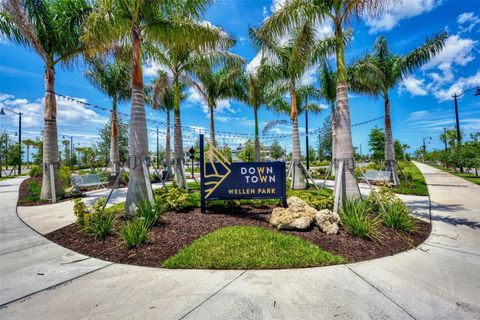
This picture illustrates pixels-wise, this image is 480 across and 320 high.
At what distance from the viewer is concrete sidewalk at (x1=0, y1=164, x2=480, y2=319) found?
2.21 m

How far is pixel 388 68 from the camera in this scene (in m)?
11.8

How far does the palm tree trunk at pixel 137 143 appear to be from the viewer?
5.39 metres

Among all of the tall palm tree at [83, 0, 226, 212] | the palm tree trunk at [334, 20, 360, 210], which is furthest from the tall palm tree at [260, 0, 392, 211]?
the tall palm tree at [83, 0, 226, 212]

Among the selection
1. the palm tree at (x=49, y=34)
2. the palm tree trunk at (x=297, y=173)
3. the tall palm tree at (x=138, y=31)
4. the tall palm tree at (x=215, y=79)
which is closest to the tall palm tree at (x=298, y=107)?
the palm tree trunk at (x=297, y=173)

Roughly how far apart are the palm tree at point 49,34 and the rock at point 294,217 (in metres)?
8.21

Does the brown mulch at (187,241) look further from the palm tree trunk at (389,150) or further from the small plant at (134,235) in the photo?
the palm tree trunk at (389,150)

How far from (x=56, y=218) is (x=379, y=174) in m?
14.7

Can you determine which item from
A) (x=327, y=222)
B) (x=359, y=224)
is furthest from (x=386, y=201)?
(x=327, y=222)

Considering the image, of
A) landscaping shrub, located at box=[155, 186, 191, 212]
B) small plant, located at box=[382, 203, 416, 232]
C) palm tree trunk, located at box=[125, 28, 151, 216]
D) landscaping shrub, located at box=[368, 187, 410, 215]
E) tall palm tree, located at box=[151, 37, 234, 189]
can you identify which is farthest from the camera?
tall palm tree, located at box=[151, 37, 234, 189]

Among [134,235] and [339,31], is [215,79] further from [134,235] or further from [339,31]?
[134,235]

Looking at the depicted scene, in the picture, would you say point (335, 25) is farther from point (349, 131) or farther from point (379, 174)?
point (379, 174)

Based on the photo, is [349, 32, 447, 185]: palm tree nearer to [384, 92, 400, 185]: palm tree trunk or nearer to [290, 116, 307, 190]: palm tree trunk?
[384, 92, 400, 185]: palm tree trunk

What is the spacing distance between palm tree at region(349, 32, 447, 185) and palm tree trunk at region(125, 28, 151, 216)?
10647mm

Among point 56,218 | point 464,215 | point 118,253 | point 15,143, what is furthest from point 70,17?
point 15,143
